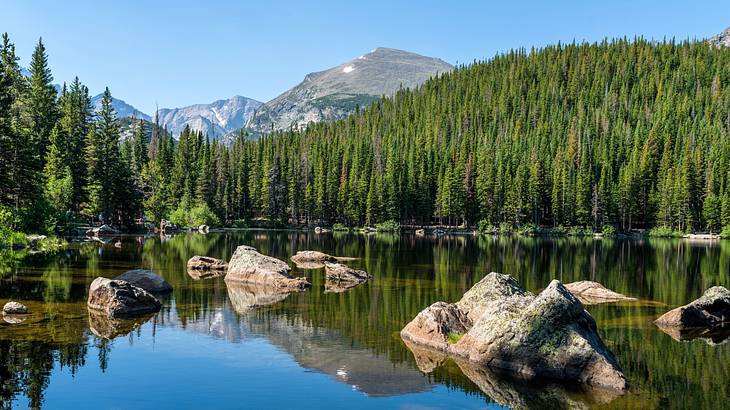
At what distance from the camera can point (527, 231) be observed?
462 ft

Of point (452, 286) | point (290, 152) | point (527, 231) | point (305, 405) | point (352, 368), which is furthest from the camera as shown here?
point (290, 152)

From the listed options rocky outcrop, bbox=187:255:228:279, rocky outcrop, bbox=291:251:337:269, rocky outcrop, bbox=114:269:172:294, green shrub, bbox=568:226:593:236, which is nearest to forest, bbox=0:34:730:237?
green shrub, bbox=568:226:593:236

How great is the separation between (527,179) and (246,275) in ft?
396

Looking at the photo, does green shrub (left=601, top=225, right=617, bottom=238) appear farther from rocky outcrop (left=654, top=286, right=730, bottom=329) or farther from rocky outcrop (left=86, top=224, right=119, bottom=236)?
rocky outcrop (left=654, top=286, right=730, bottom=329)

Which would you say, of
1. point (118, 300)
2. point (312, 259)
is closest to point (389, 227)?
point (312, 259)

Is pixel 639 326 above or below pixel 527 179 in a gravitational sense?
below

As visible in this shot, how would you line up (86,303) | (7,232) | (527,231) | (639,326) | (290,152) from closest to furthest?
(639,326), (86,303), (7,232), (527,231), (290,152)

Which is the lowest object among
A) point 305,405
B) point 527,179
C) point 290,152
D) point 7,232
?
point 305,405

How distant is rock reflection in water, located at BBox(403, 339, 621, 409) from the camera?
18.0m

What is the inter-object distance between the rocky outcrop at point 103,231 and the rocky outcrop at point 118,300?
6512cm

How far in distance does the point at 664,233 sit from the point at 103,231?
125 metres

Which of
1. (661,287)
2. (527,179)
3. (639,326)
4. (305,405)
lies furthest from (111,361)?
(527,179)

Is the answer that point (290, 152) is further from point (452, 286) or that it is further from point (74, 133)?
point (452, 286)

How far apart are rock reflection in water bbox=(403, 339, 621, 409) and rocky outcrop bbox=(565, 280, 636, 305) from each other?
1878 centimetres
